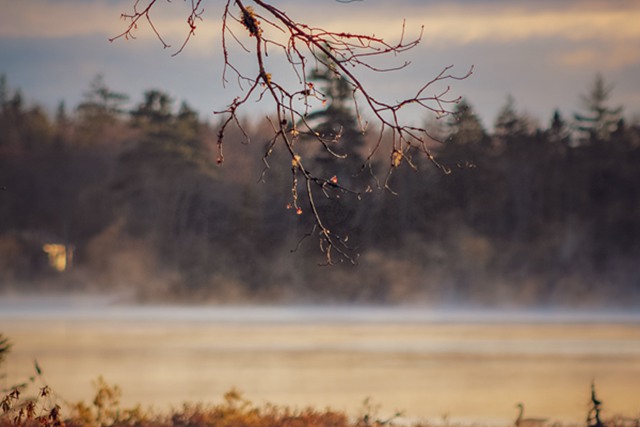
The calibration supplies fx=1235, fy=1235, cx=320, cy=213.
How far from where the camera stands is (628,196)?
3431cm

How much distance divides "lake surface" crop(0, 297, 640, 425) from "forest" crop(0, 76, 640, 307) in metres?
0.77

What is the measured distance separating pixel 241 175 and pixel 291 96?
1172 inches

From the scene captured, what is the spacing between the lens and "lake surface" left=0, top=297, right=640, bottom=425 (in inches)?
619

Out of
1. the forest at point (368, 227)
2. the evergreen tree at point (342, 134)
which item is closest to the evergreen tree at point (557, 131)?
the forest at point (368, 227)

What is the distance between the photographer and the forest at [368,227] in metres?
30.8

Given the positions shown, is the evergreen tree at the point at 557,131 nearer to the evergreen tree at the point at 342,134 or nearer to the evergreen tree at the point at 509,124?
the evergreen tree at the point at 509,124

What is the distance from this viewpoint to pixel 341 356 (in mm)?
21453

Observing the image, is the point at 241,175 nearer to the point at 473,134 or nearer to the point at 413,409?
the point at 473,134

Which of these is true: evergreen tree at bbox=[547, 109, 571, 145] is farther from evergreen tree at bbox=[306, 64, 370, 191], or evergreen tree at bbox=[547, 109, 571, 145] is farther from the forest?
evergreen tree at bbox=[306, 64, 370, 191]

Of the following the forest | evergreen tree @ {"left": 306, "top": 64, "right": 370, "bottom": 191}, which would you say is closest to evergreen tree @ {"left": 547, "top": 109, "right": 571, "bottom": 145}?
the forest

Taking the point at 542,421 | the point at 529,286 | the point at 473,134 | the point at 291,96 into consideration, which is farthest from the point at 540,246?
the point at 291,96

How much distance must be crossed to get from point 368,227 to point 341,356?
25.2ft

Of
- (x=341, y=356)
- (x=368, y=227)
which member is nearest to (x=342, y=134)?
(x=341, y=356)

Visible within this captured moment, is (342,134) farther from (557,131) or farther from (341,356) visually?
(557,131)
